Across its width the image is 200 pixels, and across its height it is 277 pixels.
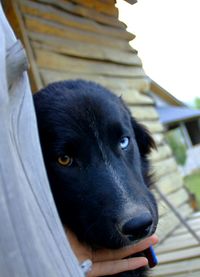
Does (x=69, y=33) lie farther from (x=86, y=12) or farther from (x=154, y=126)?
(x=154, y=126)

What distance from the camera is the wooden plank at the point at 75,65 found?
438 centimetres

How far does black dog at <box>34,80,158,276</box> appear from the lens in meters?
1.58

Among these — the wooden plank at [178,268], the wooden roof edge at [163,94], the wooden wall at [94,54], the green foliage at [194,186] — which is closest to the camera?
the wooden plank at [178,268]

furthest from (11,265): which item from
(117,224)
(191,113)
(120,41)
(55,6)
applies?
(191,113)

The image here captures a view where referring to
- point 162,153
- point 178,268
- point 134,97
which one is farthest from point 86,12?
point 178,268

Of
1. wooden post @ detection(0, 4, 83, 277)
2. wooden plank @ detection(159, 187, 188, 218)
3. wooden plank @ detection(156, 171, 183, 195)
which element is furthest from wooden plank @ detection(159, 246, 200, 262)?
wooden post @ detection(0, 4, 83, 277)

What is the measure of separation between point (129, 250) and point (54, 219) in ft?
2.88

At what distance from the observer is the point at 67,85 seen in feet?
6.81

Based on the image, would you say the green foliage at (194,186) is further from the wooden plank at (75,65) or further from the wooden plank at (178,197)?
the wooden plank at (75,65)

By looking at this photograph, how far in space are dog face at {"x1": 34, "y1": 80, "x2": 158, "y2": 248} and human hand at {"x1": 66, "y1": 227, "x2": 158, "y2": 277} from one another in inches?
1.7

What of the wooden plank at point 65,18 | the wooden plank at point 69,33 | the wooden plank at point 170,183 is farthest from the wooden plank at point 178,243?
the wooden plank at point 65,18

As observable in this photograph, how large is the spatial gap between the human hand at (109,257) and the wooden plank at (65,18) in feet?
9.81

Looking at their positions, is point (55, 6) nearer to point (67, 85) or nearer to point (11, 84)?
point (67, 85)

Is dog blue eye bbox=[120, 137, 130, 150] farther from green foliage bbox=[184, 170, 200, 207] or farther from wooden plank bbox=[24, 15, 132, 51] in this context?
green foliage bbox=[184, 170, 200, 207]
